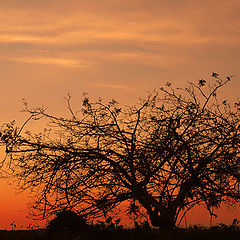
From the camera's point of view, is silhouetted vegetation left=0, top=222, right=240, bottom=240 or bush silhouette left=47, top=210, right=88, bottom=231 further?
silhouetted vegetation left=0, top=222, right=240, bottom=240

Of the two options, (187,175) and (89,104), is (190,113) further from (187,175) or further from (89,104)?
(89,104)

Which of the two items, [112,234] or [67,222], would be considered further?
[112,234]

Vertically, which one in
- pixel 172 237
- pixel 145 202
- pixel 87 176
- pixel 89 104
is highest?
pixel 89 104

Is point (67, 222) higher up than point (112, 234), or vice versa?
point (67, 222)

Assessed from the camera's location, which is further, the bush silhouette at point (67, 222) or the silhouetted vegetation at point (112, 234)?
the silhouetted vegetation at point (112, 234)

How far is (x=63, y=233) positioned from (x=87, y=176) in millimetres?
4613

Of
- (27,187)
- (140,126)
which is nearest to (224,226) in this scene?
(140,126)

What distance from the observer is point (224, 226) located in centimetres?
1983

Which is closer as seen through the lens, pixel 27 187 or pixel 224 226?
pixel 27 187

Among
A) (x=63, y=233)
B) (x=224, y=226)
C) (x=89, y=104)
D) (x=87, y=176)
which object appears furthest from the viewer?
(x=224, y=226)

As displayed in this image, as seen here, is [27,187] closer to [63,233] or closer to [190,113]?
[63,233]

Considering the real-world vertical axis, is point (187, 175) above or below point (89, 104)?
below

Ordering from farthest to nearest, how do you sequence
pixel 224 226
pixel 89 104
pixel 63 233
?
pixel 224 226
pixel 63 233
pixel 89 104

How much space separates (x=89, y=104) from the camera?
1494cm
